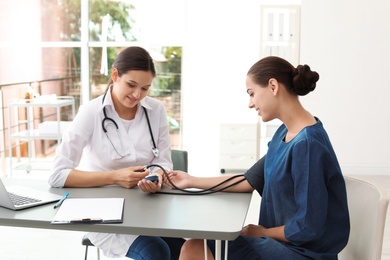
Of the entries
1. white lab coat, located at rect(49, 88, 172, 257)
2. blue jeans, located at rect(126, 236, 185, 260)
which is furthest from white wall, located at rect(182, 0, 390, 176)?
blue jeans, located at rect(126, 236, 185, 260)

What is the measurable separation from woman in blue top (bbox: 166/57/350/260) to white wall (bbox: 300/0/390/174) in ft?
12.8

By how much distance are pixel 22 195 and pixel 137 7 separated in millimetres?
4464

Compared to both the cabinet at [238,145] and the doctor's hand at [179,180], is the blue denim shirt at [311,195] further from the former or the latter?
the cabinet at [238,145]

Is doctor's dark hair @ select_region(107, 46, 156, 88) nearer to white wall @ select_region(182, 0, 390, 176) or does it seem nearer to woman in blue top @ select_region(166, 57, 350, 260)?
woman in blue top @ select_region(166, 57, 350, 260)

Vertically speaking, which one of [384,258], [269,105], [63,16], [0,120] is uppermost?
[63,16]

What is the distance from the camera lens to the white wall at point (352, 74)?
5441 millimetres

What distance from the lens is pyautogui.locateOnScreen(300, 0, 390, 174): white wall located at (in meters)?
5.44

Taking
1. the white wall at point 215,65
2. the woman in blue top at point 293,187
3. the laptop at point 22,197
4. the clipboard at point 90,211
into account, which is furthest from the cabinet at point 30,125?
the woman in blue top at point 293,187

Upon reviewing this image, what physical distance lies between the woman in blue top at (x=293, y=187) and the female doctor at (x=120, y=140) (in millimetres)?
409

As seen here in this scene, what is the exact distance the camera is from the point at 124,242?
1938mm

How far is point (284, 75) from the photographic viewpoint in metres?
1.72

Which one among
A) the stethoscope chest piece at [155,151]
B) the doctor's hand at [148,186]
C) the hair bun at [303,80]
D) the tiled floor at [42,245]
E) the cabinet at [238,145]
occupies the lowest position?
the tiled floor at [42,245]

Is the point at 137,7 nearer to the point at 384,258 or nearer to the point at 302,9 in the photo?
the point at 302,9

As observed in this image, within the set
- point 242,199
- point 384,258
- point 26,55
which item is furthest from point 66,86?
point 242,199
